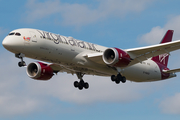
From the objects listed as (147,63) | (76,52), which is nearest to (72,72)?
(76,52)

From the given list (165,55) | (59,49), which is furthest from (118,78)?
(165,55)

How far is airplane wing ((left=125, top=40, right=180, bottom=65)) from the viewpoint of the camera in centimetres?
3854

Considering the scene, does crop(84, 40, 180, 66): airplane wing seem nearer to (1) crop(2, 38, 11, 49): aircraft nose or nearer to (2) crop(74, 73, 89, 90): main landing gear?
(2) crop(74, 73, 89, 90): main landing gear

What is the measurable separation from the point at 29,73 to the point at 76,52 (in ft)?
29.7

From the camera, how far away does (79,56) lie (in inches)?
1548

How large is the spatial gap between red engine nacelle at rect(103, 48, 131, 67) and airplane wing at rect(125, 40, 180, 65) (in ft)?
3.65

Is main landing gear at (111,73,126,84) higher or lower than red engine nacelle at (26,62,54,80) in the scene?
lower

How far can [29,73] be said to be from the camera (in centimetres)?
Answer: 4503

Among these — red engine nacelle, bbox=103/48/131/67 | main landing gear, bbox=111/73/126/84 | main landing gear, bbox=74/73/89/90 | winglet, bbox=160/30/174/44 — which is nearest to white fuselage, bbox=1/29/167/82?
main landing gear, bbox=111/73/126/84

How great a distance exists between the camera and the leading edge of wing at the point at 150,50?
126 feet

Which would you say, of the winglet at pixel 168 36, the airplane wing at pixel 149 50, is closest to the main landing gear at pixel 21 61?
the airplane wing at pixel 149 50

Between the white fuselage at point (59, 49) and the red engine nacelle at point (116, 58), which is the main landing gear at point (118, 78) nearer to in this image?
the white fuselage at point (59, 49)

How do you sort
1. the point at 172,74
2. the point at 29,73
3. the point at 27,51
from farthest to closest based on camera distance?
1. the point at 172,74
2. the point at 29,73
3. the point at 27,51

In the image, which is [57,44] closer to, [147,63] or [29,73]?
[29,73]
